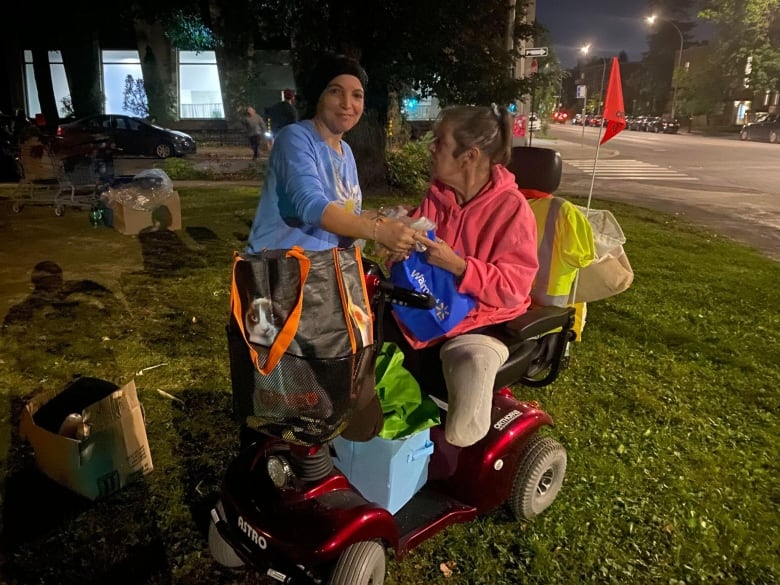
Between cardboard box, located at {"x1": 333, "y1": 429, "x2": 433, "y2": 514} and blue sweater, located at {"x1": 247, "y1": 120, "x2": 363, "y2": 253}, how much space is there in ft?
2.59

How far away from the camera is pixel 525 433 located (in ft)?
8.43

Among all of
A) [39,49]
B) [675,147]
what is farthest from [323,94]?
[675,147]

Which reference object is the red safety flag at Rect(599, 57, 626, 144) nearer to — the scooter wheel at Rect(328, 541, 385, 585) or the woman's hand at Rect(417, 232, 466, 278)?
the woman's hand at Rect(417, 232, 466, 278)

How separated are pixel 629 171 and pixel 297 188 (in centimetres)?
1684

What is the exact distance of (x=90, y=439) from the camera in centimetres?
267

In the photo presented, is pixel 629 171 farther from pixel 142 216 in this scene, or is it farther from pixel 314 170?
pixel 314 170

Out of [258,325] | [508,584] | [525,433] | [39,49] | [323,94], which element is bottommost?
[508,584]

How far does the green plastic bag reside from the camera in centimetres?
219

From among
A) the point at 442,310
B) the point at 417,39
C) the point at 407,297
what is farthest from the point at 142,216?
the point at 407,297

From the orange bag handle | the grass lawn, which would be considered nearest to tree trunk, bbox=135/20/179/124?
the grass lawn

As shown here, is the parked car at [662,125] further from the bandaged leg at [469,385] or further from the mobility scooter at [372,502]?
the bandaged leg at [469,385]

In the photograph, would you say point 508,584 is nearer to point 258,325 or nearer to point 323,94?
point 258,325

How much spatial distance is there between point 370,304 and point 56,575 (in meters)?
1.75

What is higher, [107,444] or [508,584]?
[107,444]
